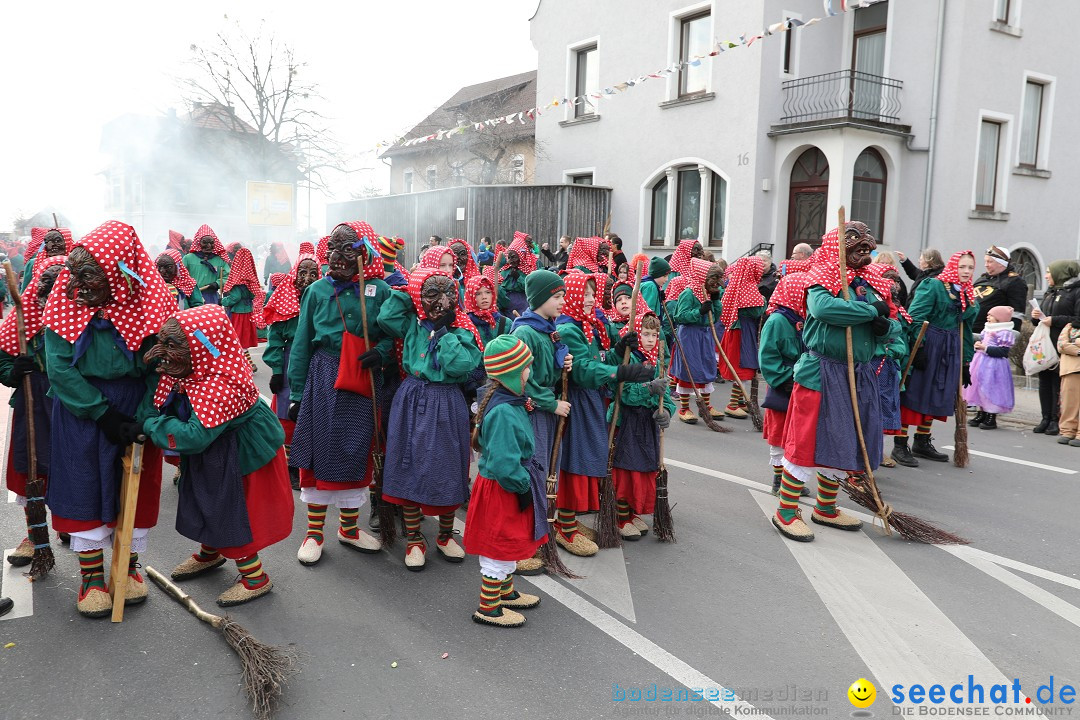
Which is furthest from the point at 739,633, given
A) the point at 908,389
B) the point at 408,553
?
the point at 908,389

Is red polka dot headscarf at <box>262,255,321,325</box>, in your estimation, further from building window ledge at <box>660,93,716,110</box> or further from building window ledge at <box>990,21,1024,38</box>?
building window ledge at <box>990,21,1024,38</box>

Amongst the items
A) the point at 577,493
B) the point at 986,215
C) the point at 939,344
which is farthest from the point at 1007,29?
the point at 577,493

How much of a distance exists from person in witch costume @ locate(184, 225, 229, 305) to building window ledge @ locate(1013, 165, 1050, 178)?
16.1 m

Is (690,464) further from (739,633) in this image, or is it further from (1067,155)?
(1067,155)

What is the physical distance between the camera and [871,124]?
15.3 metres

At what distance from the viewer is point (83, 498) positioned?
395 centimetres

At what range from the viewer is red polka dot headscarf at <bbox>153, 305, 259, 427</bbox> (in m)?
3.80

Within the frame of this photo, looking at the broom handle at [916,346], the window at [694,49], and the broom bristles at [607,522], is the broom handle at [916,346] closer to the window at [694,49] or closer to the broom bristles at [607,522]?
the broom bristles at [607,522]

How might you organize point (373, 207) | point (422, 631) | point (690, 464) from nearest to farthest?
point (422, 631)
point (690, 464)
point (373, 207)

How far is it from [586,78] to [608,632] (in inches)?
766

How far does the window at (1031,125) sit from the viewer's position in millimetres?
17309

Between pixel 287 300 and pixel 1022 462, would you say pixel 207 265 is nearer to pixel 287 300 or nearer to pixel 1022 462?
pixel 287 300

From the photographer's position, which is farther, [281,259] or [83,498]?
[281,259]

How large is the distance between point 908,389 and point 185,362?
640 centimetres
